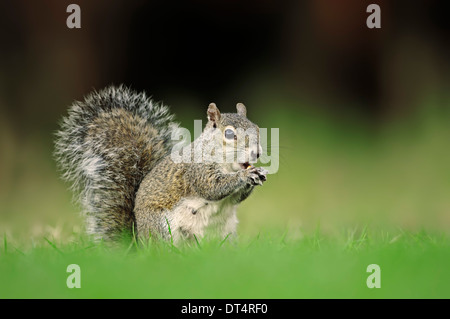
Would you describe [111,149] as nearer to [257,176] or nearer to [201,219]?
Result: [201,219]

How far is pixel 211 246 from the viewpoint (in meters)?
2.75

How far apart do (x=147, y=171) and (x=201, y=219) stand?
61 cm

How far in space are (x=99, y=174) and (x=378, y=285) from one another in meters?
1.82

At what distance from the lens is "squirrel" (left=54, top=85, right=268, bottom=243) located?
308 centimetres

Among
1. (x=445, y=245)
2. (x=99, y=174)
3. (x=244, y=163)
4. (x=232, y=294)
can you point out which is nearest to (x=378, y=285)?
(x=232, y=294)

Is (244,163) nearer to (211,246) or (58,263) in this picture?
(211,246)

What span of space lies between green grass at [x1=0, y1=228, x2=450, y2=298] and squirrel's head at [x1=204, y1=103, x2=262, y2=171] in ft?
1.47

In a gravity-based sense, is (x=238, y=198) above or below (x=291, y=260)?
above

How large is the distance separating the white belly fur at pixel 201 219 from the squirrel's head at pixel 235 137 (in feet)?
0.73

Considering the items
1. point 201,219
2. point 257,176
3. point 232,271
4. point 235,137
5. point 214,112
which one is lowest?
point 232,271

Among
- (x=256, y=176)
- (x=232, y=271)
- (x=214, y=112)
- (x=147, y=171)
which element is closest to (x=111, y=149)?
(x=147, y=171)

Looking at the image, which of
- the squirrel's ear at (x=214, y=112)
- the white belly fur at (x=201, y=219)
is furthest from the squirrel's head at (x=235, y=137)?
the white belly fur at (x=201, y=219)

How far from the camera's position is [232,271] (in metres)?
2.23

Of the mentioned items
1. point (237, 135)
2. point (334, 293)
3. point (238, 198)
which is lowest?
point (334, 293)
